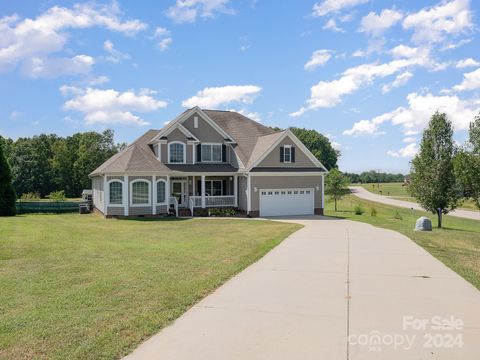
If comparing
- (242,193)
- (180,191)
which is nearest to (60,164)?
(180,191)

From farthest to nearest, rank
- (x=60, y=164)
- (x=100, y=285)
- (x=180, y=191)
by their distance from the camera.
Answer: (x=60, y=164), (x=180, y=191), (x=100, y=285)

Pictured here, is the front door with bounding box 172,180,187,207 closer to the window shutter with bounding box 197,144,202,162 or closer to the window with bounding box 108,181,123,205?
the window shutter with bounding box 197,144,202,162

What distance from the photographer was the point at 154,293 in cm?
768

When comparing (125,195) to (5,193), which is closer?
(125,195)

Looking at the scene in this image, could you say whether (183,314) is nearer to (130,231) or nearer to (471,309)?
(471,309)

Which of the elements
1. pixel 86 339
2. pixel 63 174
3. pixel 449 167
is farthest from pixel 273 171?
pixel 63 174

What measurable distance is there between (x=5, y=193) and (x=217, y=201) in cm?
1527

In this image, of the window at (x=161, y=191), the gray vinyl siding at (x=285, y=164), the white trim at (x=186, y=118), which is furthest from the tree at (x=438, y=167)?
the window at (x=161, y=191)

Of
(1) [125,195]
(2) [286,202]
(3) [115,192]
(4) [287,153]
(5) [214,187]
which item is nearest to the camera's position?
(1) [125,195]

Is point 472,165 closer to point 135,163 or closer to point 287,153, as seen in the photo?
point 287,153

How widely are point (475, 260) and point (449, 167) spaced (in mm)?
15105

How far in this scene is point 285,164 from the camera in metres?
28.8

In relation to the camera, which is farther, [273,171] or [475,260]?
[273,171]

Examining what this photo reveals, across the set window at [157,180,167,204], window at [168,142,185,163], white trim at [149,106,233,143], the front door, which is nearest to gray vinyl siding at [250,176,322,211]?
white trim at [149,106,233,143]
